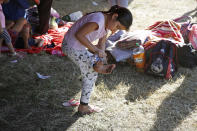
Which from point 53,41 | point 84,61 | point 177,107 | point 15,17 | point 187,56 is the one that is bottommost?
point 177,107

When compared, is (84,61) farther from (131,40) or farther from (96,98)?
(131,40)

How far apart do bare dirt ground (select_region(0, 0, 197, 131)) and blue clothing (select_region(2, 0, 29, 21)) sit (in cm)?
77

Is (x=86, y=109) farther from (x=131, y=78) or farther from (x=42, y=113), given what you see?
(x=131, y=78)

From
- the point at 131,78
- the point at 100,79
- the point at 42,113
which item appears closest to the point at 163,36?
the point at 131,78

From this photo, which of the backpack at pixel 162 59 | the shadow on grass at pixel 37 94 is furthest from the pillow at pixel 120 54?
the shadow on grass at pixel 37 94

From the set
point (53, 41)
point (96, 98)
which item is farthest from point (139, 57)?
point (53, 41)

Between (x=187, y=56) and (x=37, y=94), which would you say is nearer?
(x=37, y=94)

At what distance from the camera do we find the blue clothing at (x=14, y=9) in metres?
4.84

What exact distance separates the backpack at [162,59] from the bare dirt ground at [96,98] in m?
0.12

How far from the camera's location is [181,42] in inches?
174

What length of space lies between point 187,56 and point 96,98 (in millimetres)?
1754

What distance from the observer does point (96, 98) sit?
3557mm

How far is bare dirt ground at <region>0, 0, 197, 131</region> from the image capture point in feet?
10.1

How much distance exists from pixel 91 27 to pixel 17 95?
5.16ft
